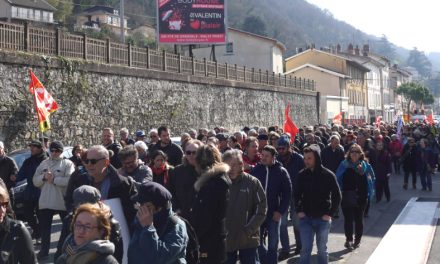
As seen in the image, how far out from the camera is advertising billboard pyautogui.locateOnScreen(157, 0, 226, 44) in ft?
115

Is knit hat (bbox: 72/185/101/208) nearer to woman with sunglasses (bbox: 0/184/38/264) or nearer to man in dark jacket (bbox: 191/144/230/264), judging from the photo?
woman with sunglasses (bbox: 0/184/38/264)

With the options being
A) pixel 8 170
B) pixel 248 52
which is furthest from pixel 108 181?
pixel 248 52

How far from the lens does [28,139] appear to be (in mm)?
16266

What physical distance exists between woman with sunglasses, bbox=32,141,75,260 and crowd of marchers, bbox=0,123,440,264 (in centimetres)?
1

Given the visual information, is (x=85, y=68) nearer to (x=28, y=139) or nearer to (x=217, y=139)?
(x=28, y=139)

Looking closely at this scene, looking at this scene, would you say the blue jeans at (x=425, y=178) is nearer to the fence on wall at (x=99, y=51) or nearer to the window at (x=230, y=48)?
the fence on wall at (x=99, y=51)

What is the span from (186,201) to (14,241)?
2865 millimetres

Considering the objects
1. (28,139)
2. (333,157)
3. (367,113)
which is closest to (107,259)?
(333,157)

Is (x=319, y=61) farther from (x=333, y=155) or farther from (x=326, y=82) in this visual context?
(x=333, y=155)

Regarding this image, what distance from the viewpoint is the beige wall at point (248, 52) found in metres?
58.5

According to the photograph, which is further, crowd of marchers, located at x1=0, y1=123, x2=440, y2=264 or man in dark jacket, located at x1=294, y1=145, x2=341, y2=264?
man in dark jacket, located at x1=294, y1=145, x2=341, y2=264

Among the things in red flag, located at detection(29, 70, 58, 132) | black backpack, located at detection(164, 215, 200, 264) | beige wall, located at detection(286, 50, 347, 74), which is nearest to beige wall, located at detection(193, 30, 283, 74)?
beige wall, located at detection(286, 50, 347, 74)

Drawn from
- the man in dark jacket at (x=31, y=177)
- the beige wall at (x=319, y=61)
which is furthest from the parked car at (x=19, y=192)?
the beige wall at (x=319, y=61)

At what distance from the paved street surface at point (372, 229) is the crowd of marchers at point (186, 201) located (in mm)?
258
